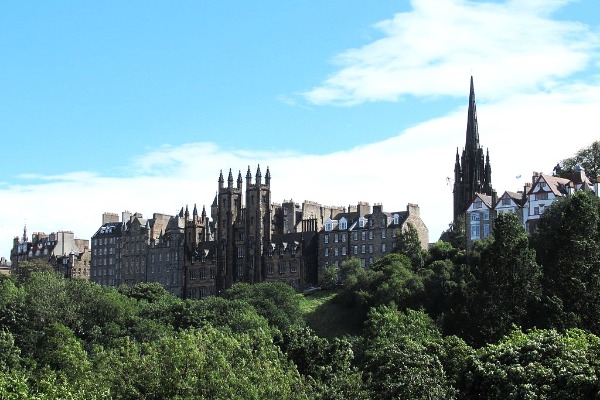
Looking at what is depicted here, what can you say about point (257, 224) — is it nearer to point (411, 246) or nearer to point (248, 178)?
point (248, 178)

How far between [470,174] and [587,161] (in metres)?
15.9

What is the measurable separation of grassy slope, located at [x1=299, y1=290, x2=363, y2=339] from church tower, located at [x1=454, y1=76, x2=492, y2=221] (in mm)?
21857

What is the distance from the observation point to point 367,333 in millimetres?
98188

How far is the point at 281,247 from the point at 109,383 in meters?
82.4

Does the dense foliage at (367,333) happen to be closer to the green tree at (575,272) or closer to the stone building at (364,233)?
the green tree at (575,272)

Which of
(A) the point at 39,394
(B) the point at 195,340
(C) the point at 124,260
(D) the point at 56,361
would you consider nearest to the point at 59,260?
(C) the point at 124,260

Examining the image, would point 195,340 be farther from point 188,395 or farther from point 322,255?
point 322,255

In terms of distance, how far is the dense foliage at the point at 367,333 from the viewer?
5862cm

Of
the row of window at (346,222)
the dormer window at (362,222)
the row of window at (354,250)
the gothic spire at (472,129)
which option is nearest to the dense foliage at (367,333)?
the row of window at (354,250)

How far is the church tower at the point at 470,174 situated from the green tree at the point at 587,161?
10335 millimetres

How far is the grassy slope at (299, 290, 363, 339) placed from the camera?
11519 cm

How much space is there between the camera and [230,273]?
5891 inches

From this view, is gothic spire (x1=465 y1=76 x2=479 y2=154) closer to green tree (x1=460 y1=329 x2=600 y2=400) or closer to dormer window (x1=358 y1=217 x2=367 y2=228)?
dormer window (x1=358 y1=217 x2=367 y2=228)

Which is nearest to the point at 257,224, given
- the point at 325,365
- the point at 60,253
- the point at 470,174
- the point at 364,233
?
the point at 364,233
